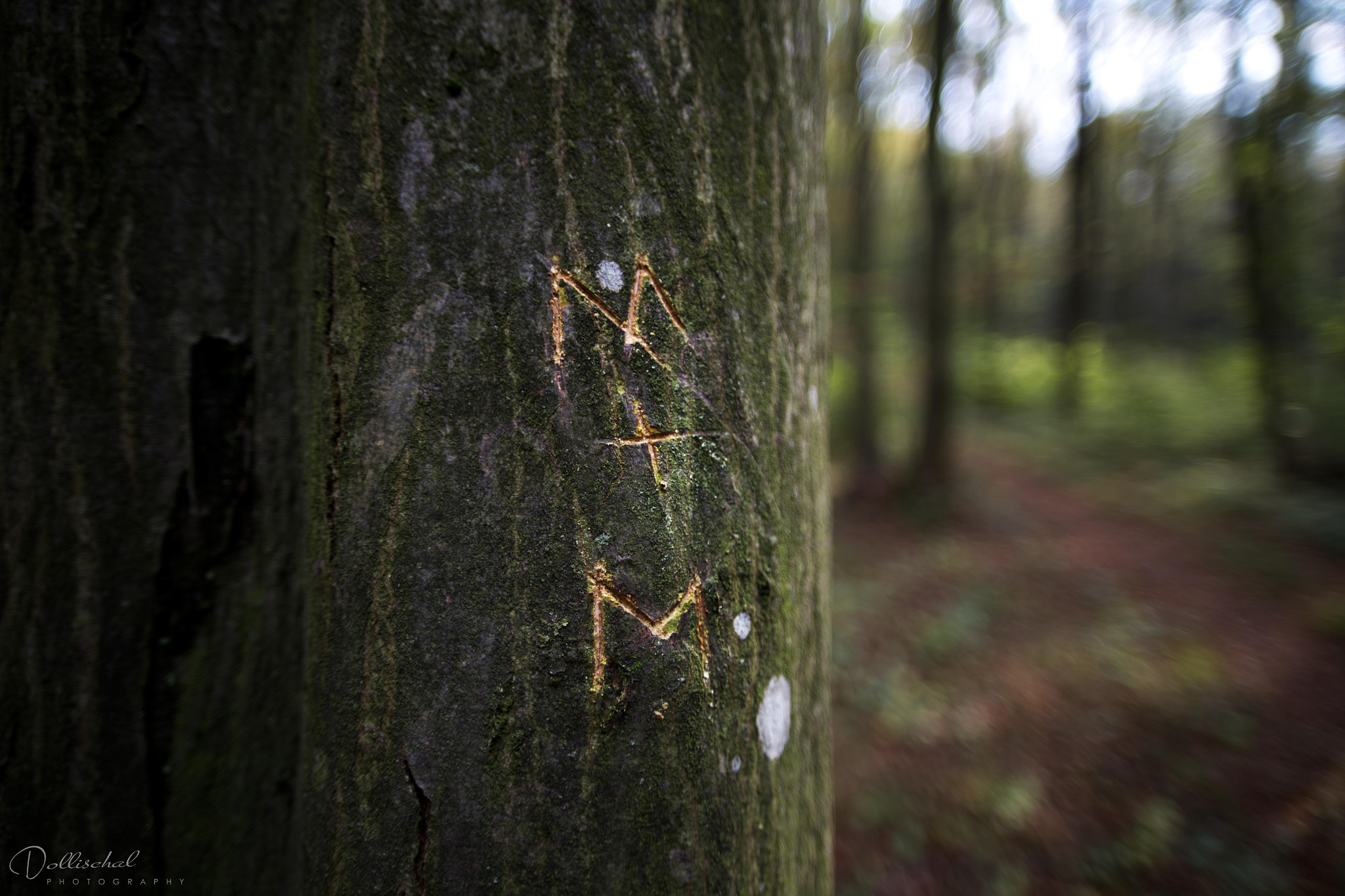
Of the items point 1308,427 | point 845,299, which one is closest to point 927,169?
point 845,299

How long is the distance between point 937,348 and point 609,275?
8.42m

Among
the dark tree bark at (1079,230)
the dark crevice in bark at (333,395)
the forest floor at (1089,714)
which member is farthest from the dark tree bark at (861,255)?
the dark crevice in bark at (333,395)

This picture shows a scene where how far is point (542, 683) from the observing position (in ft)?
2.42

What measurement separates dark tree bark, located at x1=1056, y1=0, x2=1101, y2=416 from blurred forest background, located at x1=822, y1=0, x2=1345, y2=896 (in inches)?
2.8

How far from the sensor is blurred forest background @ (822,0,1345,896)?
3.29 meters

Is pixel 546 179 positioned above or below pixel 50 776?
above

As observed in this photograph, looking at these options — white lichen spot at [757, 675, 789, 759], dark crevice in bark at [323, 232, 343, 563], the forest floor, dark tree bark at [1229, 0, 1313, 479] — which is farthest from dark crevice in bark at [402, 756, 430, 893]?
dark tree bark at [1229, 0, 1313, 479]

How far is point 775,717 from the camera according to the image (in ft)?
2.78

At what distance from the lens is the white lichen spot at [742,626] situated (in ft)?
2.62

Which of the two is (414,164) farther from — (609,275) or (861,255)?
(861,255)

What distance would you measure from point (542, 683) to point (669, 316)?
504 millimetres

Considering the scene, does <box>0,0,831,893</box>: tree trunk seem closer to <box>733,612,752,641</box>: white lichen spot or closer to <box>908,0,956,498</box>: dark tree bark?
<box>733,612,752,641</box>: white lichen spot

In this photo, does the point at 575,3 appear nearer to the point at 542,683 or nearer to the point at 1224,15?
the point at 542,683

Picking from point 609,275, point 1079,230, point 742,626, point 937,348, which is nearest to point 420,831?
point 742,626
